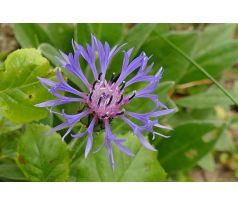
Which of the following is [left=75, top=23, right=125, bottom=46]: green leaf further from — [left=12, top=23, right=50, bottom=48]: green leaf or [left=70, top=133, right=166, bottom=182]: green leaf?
[left=70, top=133, right=166, bottom=182]: green leaf

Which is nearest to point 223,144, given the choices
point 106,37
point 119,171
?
point 106,37

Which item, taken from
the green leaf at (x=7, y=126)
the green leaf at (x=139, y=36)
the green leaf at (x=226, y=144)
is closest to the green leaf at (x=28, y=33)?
the green leaf at (x=139, y=36)

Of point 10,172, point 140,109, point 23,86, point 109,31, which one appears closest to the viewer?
point 23,86

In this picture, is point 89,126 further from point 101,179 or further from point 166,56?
point 166,56

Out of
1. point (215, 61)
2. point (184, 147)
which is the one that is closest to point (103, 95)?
point (184, 147)

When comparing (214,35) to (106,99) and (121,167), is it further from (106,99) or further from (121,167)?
(106,99)

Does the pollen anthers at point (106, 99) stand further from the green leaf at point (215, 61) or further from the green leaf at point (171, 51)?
the green leaf at point (215, 61)
